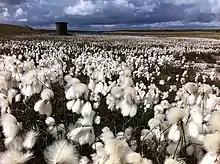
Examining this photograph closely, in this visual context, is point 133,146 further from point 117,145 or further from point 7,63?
point 7,63

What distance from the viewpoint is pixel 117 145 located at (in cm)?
226

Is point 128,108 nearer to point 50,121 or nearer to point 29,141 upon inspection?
point 50,121

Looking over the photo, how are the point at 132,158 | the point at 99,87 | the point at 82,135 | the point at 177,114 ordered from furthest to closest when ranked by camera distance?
the point at 99,87 → the point at 82,135 → the point at 177,114 → the point at 132,158

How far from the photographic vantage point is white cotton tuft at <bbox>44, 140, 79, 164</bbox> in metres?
2.29

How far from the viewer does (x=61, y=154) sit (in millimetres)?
2307

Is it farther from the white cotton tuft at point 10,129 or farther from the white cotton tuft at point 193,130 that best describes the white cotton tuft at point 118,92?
the white cotton tuft at point 10,129

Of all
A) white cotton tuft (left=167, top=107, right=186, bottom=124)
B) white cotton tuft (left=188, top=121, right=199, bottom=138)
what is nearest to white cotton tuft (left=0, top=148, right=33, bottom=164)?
white cotton tuft (left=167, top=107, right=186, bottom=124)

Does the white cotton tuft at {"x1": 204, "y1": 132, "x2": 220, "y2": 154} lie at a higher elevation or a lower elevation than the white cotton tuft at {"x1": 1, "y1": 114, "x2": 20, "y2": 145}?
higher

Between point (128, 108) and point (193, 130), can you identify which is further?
point (128, 108)

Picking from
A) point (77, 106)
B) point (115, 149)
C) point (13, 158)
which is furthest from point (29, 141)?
point (115, 149)

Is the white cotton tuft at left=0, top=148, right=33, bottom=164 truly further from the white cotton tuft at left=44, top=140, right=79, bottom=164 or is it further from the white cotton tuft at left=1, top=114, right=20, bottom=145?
the white cotton tuft at left=1, top=114, right=20, bottom=145

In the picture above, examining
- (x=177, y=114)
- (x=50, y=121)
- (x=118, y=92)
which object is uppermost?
(x=177, y=114)

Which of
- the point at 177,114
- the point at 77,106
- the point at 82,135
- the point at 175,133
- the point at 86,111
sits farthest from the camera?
the point at 77,106

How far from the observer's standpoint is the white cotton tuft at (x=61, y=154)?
2289 mm
